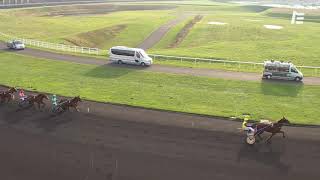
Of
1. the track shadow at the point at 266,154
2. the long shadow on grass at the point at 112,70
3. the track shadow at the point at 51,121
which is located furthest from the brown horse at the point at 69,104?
the long shadow on grass at the point at 112,70

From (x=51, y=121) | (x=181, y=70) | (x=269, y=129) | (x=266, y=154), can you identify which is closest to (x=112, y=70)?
(x=181, y=70)

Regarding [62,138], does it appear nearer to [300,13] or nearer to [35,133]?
[35,133]

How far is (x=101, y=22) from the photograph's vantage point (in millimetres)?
112312

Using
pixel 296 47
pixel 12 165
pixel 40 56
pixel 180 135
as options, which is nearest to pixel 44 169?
pixel 12 165

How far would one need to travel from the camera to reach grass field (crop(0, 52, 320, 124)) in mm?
34625

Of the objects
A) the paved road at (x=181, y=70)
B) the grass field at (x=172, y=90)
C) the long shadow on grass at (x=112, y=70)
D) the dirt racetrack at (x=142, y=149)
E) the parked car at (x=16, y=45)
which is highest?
the parked car at (x=16, y=45)

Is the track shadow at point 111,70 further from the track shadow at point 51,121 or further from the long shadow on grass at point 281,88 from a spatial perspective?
the long shadow on grass at point 281,88

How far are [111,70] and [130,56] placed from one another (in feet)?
13.2

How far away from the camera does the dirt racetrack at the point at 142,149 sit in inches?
895

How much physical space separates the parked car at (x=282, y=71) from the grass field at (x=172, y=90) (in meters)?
1.78

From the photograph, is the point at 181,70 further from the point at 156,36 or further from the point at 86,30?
the point at 86,30

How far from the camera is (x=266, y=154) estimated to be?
81.8ft

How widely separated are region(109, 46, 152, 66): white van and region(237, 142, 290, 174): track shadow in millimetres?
27273

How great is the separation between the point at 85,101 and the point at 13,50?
104ft
